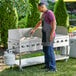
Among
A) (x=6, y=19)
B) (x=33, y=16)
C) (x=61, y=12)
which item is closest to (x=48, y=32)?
(x=6, y=19)

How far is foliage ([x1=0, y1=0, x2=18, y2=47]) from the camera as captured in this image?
10357 mm

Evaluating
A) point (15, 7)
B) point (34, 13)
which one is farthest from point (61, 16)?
point (15, 7)

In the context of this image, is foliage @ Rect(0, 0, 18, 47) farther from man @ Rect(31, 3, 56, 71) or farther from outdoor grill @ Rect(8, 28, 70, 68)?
man @ Rect(31, 3, 56, 71)

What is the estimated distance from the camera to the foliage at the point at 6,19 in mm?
10357

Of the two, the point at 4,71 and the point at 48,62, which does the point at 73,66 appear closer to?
the point at 48,62

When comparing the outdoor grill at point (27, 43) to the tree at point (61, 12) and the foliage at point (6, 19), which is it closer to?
the foliage at point (6, 19)

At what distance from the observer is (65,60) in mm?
9258

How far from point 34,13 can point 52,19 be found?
4.43 metres

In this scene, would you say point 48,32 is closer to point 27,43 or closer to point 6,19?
point 27,43

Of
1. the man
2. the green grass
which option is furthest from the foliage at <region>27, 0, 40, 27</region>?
the man

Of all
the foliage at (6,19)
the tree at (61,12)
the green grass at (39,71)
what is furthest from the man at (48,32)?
the tree at (61,12)

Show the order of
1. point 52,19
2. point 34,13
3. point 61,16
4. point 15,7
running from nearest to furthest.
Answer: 1. point 52,19
2. point 15,7
3. point 34,13
4. point 61,16

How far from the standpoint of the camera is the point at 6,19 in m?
10.5

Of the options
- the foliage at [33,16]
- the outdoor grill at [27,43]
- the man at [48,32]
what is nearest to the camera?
the man at [48,32]
